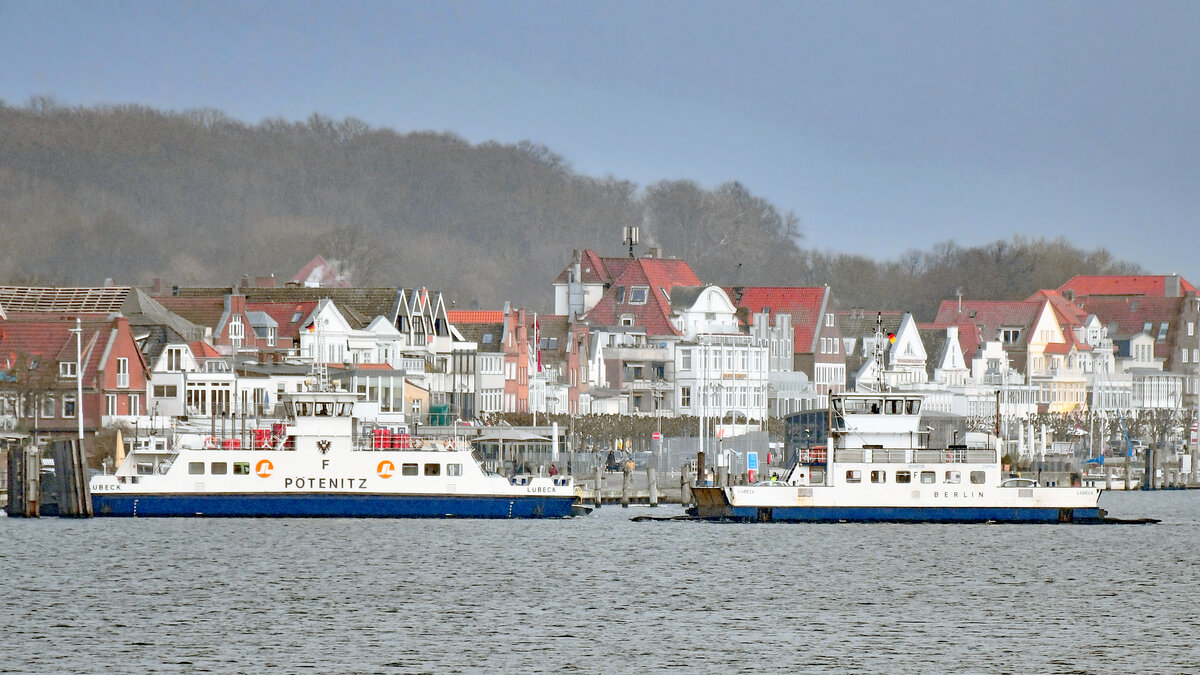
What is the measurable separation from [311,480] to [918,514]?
2335 cm

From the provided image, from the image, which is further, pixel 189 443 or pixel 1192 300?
pixel 1192 300

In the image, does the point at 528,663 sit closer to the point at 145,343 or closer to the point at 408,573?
the point at 408,573

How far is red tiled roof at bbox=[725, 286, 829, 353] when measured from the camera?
15788 centimetres

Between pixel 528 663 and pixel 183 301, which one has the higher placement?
pixel 183 301

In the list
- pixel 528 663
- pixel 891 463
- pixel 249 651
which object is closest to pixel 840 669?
pixel 528 663

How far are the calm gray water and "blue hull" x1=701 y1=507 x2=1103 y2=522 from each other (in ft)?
2.51

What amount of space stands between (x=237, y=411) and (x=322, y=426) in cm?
2595

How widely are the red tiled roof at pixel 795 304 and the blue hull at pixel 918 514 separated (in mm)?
72112

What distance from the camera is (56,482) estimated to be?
86.0m

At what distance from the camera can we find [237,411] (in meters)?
110

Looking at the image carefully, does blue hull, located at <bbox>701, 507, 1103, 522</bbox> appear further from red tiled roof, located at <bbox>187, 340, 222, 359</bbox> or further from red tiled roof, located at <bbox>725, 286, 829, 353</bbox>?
red tiled roof, located at <bbox>725, 286, 829, 353</bbox>

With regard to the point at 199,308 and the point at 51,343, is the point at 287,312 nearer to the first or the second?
the point at 199,308

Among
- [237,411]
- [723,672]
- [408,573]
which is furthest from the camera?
[237,411]

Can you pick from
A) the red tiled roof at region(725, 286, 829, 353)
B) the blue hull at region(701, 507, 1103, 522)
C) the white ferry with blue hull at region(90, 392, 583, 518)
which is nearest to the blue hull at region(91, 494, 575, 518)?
the white ferry with blue hull at region(90, 392, 583, 518)
